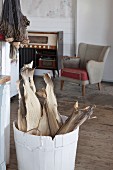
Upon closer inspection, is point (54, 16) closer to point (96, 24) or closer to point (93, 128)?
point (96, 24)

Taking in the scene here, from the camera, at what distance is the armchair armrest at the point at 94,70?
5.50 m

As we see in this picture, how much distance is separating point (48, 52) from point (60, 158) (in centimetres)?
463

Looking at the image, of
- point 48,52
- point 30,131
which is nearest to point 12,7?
point 30,131

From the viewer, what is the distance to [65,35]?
687cm

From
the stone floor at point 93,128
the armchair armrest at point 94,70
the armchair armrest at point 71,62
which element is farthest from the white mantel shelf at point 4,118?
the armchair armrest at point 71,62

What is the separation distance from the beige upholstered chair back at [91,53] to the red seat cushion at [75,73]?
33 centimetres

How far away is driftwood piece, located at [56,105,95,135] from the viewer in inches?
94.0

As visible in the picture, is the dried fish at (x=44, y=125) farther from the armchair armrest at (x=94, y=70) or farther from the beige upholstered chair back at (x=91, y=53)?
the beige upholstered chair back at (x=91, y=53)

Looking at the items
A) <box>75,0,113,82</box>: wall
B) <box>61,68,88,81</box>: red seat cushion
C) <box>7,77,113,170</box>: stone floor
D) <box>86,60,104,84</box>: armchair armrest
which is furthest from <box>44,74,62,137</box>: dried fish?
<box>75,0,113,82</box>: wall

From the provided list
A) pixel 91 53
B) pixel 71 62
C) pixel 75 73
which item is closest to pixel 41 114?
pixel 75 73

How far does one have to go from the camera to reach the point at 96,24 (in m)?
6.60

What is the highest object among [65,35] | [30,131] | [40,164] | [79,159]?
[65,35]

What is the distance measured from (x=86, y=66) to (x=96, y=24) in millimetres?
1545

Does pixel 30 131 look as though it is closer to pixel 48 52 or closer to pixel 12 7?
pixel 12 7
